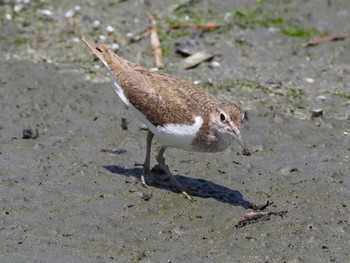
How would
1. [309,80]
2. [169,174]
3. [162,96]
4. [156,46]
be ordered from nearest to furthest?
[162,96] < [169,174] < [309,80] < [156,46]

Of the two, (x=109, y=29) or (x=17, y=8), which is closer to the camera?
(x=109, y=29)

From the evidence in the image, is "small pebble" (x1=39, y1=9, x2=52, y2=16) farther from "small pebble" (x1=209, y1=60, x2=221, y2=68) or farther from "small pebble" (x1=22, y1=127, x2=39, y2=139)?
"small pebble" (x1=22, y1=127, x2=39, y2=139)

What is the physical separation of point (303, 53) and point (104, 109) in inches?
148

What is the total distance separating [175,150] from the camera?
1038cm

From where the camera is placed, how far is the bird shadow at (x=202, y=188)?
899 cm

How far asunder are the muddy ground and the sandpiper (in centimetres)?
65

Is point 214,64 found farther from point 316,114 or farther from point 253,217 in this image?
point 253,217

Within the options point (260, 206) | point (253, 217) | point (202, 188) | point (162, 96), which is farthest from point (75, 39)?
point (253, 217)

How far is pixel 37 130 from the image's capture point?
10.5 m

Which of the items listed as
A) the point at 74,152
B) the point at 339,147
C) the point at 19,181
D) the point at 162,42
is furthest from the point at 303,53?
the point at 19,181

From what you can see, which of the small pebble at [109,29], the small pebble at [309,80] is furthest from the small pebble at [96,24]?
the small pebble at [309,80]

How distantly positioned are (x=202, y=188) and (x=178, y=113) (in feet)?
3.41

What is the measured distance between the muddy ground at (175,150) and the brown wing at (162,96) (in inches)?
34.8

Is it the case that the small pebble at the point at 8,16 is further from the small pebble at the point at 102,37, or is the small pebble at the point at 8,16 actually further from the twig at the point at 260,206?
the twig at the point at 260,206
